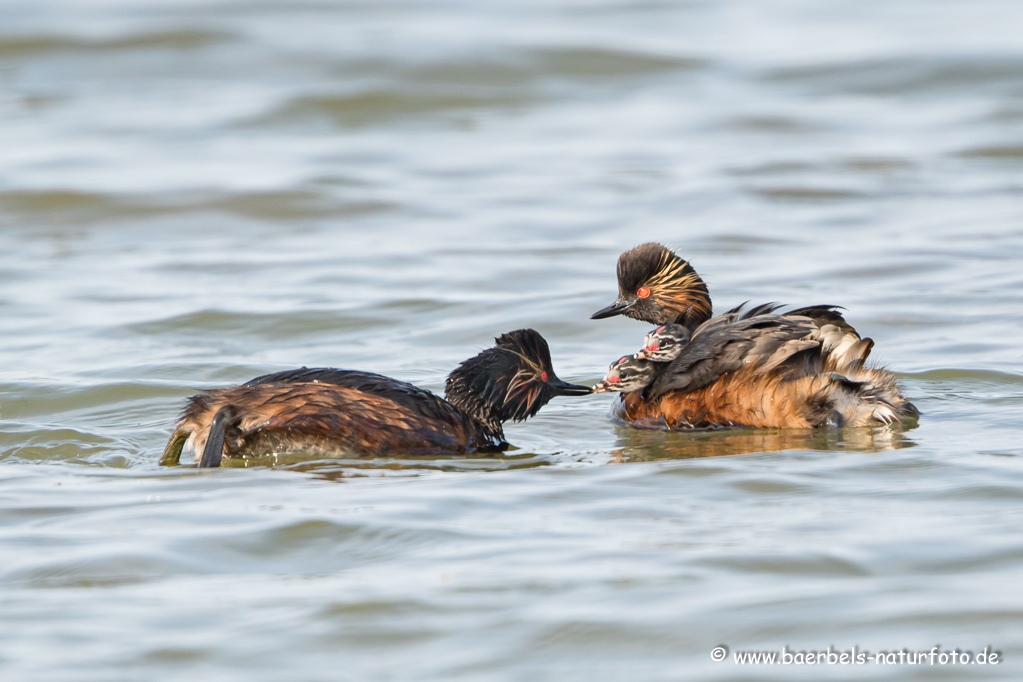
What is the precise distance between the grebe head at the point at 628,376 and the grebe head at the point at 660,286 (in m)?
0.92

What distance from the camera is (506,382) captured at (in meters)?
7.14

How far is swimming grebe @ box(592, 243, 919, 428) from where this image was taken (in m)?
7.10

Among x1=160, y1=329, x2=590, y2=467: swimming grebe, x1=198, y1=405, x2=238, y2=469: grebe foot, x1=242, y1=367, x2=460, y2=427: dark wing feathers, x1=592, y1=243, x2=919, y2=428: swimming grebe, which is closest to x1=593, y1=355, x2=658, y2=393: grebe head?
x1=592, y1=243, x2=919, y2=428: swimming grebe

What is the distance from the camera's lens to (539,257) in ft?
40.2

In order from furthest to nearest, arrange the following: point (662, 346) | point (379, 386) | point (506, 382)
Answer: point (662, 346)
point (506, 382)
point (379, 386)

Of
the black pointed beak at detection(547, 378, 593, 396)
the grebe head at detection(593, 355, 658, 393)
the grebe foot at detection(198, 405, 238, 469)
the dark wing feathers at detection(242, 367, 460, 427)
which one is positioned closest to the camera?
the grebe foot at detection(198, 405, 238, 469)

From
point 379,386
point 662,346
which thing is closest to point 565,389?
point 662,346

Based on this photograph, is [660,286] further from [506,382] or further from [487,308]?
[487,308]

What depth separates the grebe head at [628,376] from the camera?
747 cm

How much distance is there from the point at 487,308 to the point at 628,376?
3201 mm

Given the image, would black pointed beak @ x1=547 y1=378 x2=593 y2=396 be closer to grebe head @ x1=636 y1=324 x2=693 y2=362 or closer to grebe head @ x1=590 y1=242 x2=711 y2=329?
grebe head @ x1=636 y1=324 x2=693 y2=362

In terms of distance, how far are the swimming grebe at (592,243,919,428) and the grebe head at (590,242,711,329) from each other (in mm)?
934

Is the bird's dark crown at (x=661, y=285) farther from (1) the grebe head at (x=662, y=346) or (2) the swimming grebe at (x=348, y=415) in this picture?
(2) the swimming grebe at (x=348, y=415)

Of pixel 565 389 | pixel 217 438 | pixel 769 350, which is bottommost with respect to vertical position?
pixel 217 438
